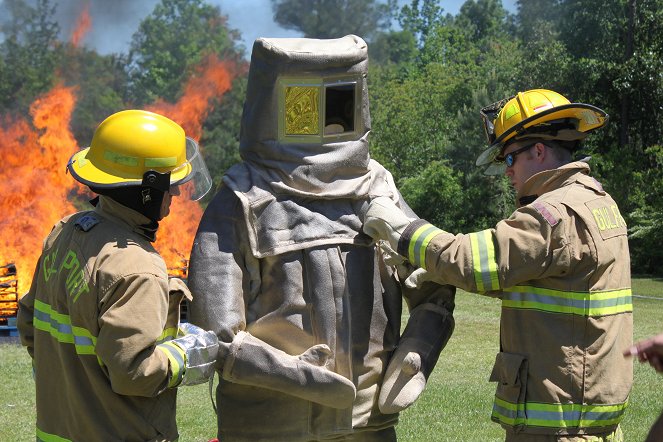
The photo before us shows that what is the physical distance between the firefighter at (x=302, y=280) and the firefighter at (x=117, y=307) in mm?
393

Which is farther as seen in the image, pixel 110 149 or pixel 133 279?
pixel 110 149

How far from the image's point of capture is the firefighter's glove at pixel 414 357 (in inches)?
160

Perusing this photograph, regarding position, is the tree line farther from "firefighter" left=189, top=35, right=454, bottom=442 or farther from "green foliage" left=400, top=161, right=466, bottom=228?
"firefighter" left=189, top=35, right=454, bottom=442

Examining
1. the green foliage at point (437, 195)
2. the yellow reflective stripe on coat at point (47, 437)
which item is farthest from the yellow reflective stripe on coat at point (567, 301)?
the green foliage at point (437, 195)

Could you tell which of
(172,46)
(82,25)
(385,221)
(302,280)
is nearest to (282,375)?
(302,280)

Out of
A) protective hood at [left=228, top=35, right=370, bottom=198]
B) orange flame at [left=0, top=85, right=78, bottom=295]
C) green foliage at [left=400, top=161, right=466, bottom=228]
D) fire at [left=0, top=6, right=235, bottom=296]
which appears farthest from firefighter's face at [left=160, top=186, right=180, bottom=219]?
green foliage at [left=400, top=161, right=466, bottom=228]

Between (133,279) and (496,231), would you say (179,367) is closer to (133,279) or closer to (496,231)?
(133,279)

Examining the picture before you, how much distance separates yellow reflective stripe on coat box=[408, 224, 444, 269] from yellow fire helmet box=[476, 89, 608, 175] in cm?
61

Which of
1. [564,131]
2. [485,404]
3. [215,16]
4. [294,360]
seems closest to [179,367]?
[294,360]

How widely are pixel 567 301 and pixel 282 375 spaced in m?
1.18

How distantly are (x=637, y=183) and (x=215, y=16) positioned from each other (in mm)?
28374

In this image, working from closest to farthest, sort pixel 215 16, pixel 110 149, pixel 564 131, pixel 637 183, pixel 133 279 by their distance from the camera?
pixel 133 279, pixel 110 149, pixel 564 131, pixel 637 183, pixel 215 16

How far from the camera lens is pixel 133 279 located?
322 cm

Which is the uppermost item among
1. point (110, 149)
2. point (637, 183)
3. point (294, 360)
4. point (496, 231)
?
point (110, 149)
